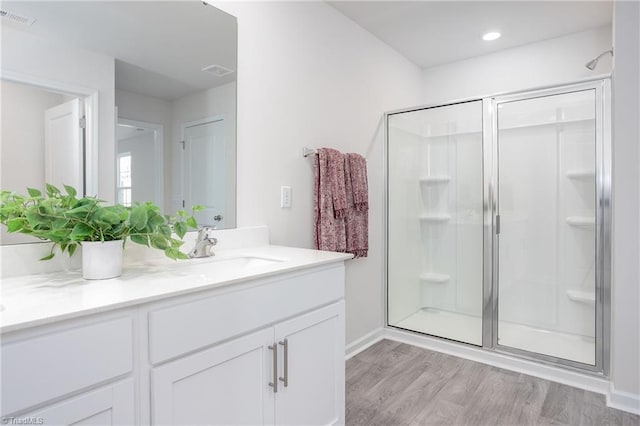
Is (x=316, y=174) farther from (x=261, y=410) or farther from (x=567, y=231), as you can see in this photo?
(x=567, y=231)

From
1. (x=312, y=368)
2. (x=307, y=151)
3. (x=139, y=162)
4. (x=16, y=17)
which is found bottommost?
(x=312, y=368)

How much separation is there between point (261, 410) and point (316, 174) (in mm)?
1391

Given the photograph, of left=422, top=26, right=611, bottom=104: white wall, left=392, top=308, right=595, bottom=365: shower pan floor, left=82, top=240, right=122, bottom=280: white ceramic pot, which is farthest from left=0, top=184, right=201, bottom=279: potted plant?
left=422, top=26, right=611, bottom=104: white wall

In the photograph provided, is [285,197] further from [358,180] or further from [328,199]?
[358,180]

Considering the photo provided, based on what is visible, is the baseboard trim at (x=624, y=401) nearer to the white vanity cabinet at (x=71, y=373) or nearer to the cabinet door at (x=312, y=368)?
the cabinet door at (x=312, y=368)

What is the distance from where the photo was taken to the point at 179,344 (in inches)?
38.8

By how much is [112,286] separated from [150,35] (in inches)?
42.5

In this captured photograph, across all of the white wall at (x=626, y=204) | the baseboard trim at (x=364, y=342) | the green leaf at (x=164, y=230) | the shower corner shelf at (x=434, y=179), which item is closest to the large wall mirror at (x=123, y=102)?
the green leaf at (x=164, y=230)

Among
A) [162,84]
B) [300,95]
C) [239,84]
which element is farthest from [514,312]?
[162,84]

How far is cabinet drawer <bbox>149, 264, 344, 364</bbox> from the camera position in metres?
0.95

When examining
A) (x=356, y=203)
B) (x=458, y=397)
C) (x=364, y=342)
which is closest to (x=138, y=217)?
(x=356, y=203)

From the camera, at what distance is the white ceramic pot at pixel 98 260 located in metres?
1.08

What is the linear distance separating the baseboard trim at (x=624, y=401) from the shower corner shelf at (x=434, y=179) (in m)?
1.62

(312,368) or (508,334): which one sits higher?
(312,368)
